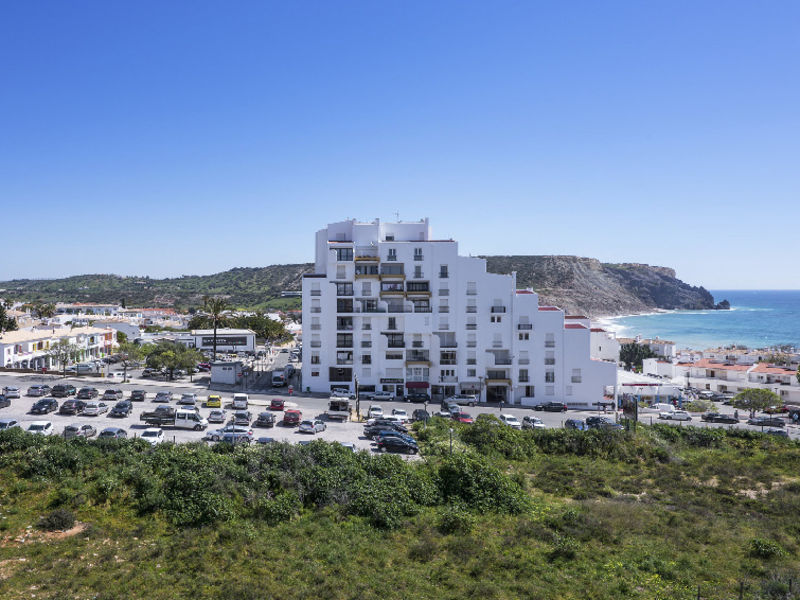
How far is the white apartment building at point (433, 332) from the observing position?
6297 centimetres

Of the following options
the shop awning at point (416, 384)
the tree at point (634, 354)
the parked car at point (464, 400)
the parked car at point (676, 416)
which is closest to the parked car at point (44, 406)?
the shop awning at point (416, 384)

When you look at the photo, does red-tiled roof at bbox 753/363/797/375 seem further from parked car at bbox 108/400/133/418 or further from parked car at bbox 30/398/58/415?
parked car at bbox 30/398/58/415

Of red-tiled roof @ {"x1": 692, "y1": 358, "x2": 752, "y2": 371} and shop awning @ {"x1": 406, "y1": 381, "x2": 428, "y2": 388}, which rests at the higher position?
shop awning @ {"x1": 406, "y1": 381, "x2": 428, "y2": 388}

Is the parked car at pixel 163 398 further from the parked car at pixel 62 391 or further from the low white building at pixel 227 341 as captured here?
the low white building at pixel 227 341

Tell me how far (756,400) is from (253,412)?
5450 cm

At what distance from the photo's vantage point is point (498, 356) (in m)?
A: 64.0

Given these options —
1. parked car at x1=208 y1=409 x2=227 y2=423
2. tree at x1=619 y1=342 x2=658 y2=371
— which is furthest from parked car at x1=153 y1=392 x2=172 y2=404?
tree at x1=619 y1=342 x2=658 y2=371

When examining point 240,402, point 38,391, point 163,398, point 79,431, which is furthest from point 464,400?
point 38,391

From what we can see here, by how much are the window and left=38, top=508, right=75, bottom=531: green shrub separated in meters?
45.2

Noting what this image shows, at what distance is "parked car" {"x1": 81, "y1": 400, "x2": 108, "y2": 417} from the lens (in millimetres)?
46031

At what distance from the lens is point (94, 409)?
1821 inches

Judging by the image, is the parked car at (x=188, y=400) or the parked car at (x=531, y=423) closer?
the parked car at (x=531, y=423)

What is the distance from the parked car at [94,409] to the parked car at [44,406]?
9.99 feet

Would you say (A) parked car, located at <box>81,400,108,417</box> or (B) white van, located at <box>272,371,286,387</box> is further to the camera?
(B) white van, located at <box>272,371,286,387</box>
